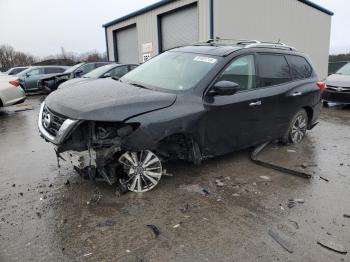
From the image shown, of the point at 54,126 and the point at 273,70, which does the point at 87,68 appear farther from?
the point at 54,126

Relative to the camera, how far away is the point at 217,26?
575 inches

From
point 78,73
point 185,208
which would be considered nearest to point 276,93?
point 185,208

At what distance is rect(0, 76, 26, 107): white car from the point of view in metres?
10.1

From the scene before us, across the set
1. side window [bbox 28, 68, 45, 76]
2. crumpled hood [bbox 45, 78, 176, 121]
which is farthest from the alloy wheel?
side window [bbox 28, 68, 45, 76]

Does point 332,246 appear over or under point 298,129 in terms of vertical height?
under

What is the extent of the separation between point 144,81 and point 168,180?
1.48 metres

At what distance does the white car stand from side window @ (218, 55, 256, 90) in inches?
316

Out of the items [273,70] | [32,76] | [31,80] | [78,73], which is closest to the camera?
[273,70]

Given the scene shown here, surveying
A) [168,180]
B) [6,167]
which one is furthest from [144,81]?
[6,167]

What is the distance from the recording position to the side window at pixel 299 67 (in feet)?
20.0

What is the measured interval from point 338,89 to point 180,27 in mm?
8637

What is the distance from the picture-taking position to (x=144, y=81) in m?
4.88

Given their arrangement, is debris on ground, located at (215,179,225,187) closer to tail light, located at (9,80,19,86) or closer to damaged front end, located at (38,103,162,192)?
damaged front end, located at (38,103,162,192)

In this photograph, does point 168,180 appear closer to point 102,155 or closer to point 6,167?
point 102,155
